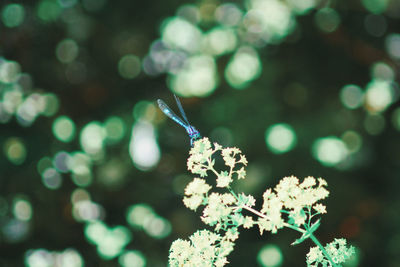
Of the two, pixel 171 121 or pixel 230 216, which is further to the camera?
pixel 171 121

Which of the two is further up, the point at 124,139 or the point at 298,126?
the point at 298,126

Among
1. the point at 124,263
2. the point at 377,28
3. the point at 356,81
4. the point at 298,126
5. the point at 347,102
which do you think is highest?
the point at 377,28

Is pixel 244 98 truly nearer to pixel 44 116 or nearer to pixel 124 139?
pixel 124 139

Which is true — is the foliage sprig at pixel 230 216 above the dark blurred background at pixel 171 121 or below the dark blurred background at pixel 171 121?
below

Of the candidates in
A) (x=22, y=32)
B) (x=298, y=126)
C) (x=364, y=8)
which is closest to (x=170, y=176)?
(x=298, y=126)

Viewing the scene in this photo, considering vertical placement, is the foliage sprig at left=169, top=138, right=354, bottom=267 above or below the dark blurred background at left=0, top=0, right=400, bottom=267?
below

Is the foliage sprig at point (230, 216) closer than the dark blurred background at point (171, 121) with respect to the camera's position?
Yes

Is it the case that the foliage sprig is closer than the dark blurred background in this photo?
Yes

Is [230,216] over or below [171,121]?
below
